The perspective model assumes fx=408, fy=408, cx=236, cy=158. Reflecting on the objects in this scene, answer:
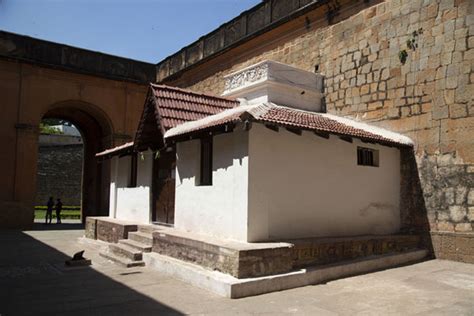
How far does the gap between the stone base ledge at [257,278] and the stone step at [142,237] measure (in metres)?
0.60

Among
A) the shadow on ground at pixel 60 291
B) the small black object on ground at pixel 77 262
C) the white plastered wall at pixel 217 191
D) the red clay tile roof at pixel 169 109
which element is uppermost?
the red clay tile roof at pixel 169 109

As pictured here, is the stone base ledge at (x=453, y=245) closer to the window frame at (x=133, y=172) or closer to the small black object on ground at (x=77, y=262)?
the small black object on ground at (x=77, y=262)

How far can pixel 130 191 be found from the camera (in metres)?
11.8

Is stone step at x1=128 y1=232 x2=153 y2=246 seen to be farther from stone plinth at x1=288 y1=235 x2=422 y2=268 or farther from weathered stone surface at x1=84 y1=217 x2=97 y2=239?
stone plinth at x1=288 y1=235 x2=422 y2=268

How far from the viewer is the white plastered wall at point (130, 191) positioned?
10.8 m

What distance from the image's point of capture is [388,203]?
9594mm

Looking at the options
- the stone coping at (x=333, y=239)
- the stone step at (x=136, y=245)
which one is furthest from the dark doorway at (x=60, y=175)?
the stone coping at (x=333, y=239)

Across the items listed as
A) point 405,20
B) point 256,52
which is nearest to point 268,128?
point 405,20

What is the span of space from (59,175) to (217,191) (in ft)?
94.5

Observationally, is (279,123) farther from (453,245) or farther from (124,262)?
(453,245)

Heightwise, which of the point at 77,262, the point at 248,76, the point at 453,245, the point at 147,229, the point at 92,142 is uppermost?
the point at 248,76

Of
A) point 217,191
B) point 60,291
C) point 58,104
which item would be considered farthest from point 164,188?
point 58,104

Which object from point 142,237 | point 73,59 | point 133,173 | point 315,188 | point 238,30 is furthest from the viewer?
point 73,59

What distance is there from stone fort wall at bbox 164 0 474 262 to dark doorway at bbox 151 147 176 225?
16.0 ft
